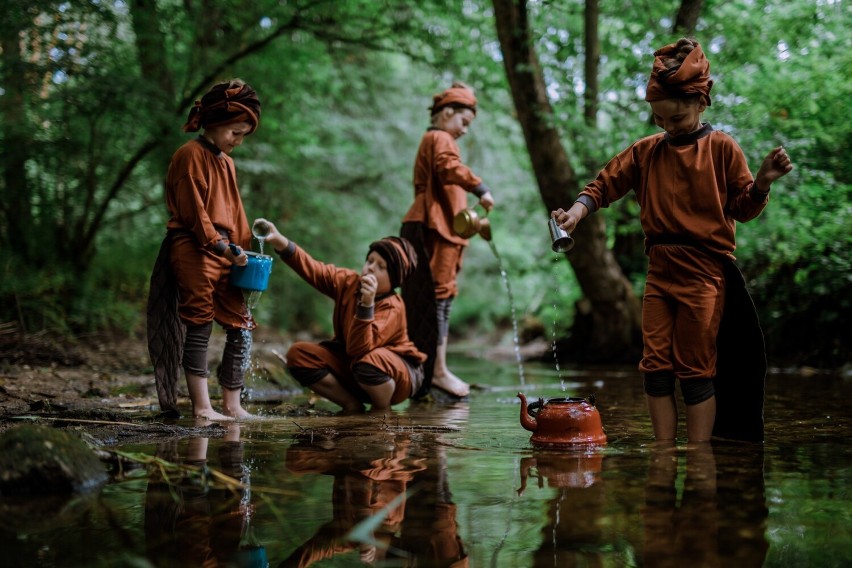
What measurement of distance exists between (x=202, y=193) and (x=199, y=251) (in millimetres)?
317

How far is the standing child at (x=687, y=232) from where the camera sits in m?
3.46

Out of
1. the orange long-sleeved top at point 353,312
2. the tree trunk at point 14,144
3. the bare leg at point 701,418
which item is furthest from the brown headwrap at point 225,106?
the tree trunk at point 14,144

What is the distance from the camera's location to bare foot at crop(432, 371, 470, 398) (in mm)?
5754

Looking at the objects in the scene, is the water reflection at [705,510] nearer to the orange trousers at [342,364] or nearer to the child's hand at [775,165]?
the child's hand at [775,165]

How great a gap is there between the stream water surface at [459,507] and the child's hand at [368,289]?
1094 millimetres

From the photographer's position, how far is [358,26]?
29.3ft

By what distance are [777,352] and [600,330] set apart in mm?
2011

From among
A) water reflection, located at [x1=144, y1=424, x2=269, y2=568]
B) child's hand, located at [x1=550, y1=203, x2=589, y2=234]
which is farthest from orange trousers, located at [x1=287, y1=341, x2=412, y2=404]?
water reflection, located at [x1=144, y1=424, x2=269, y2=568]

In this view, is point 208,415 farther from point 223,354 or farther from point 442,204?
point 442,204

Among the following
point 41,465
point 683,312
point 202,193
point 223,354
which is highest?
point 202,193

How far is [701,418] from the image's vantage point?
3523 millimetres

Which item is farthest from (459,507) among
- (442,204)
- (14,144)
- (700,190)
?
(14,144)

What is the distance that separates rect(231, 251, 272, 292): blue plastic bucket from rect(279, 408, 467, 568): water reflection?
1.19 m

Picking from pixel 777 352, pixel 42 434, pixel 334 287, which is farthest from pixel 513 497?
pixel 777 352
